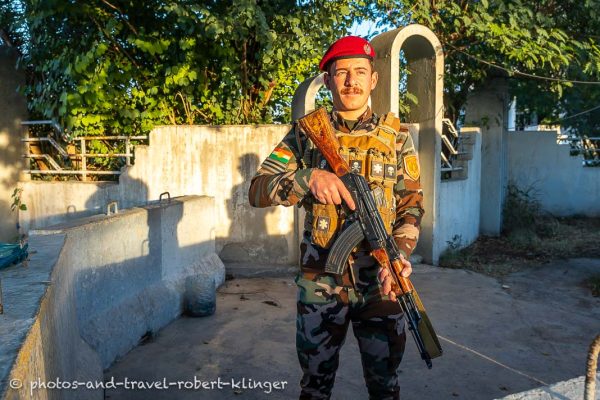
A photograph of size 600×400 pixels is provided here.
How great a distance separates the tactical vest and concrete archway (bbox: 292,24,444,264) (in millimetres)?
4058

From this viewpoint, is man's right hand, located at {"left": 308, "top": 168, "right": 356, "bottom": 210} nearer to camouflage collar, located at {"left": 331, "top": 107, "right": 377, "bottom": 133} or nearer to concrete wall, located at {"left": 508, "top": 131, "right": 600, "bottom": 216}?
camouflage collar, located at {"left": 331, "top": 107, "right": 377, "bottom": 133}

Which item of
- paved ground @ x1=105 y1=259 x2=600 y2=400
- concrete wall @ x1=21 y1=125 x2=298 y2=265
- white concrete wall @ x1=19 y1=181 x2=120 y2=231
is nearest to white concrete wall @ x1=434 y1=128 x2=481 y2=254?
paved ground @ x1=105 y1=259 x2=600 y2=400

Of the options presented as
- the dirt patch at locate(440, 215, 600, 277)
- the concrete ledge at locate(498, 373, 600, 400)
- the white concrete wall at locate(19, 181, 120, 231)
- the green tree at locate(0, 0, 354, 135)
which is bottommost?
the dirt patch at locate(440, 215, 600, 277)

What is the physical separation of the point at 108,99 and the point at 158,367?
431 centimetres

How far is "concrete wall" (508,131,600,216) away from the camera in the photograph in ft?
36.9

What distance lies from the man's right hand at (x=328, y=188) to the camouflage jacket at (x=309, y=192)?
0.05m

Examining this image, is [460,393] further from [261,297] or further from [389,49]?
[389,49]

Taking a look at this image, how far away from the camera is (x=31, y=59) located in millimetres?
7227

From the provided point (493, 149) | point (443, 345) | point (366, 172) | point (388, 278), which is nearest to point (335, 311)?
point (388, 278)

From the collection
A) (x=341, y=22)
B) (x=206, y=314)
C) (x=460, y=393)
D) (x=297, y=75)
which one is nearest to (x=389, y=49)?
(x=341, y=22)

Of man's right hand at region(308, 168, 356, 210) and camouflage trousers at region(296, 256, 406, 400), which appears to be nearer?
man's right hand at region(308, 168, 356, 210)

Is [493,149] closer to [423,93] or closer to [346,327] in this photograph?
[423,93]

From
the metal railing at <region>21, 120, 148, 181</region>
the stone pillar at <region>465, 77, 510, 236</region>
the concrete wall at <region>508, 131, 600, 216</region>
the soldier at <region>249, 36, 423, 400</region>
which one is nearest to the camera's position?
the soldier at <region>249, 36, 423, 400</region>

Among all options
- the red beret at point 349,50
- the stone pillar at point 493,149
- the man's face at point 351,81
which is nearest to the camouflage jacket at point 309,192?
the man's face at point 351,81
